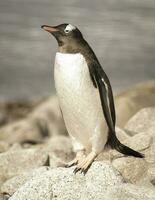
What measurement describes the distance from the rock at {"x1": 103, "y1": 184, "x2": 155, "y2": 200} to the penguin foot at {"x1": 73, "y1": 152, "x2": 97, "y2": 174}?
0.23 m

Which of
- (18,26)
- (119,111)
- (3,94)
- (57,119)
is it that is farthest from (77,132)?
(18,26)

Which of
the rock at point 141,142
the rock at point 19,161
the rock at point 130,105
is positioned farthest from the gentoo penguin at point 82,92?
the rock at point 130,105

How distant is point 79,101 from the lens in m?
4.08

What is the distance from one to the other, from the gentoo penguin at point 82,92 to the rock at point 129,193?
25 centimetres

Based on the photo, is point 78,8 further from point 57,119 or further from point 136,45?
point 57,119

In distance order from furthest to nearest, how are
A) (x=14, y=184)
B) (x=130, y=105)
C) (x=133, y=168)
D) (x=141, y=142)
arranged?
1. (x=130, y=105)
2. (x=141, y=142)
3. (x=14, y=184)
4. (x=133, y=168)

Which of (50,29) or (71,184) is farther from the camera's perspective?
(50,29)

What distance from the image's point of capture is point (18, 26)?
44.2 feet

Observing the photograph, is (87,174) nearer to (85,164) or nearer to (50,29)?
(85,164)

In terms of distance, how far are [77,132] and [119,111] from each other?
11.0ft

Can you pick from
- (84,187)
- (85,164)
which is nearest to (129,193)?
(84,187)

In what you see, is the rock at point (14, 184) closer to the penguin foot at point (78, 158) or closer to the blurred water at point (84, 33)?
the penguin foot at point (78, 158)

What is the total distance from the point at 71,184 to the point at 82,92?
52 cm

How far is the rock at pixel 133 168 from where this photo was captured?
4.39 meters
